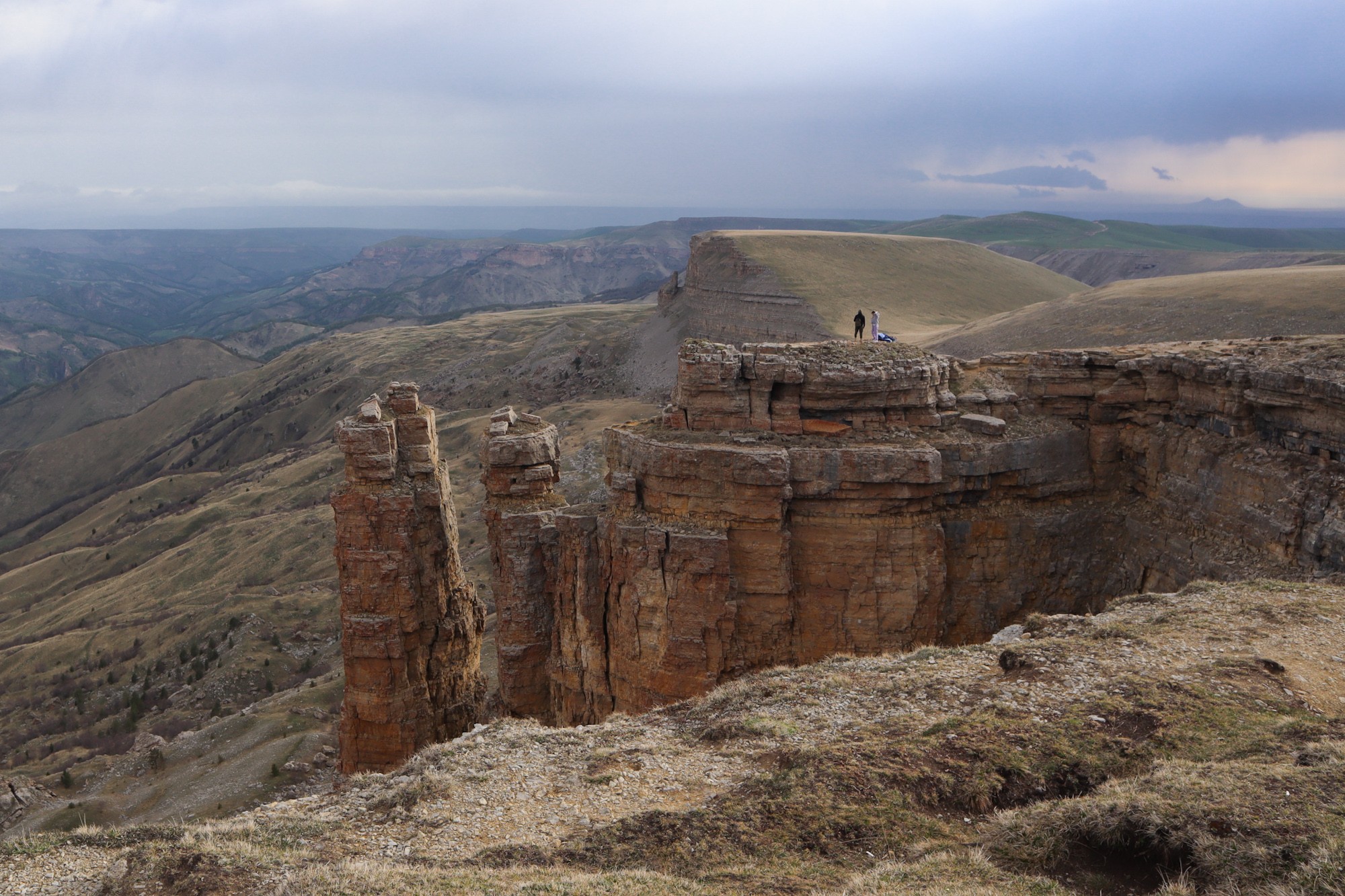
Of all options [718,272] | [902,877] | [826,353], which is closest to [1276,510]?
[826,353]

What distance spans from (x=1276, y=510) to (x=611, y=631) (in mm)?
16031

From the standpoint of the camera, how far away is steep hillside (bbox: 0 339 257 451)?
168 meters

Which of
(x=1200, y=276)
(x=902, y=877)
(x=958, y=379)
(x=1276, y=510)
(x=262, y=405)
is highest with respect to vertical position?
(x=1200, y=276)

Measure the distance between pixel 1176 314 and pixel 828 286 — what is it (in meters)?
41.6

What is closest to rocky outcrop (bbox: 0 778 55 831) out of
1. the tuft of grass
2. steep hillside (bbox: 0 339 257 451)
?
the tuft of grass

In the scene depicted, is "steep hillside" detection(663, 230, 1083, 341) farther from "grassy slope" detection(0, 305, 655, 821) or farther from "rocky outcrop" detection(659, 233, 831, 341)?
"grassy slope" detection(0, 305, 655, 821)

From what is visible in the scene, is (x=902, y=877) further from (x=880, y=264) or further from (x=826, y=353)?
(x=880, y=264)

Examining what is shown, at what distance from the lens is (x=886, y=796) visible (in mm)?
12008

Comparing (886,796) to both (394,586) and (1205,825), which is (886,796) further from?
(394,586)

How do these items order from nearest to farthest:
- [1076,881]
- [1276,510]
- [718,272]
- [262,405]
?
[1076,881] < [1276,510] < [718,272] < [262,405]

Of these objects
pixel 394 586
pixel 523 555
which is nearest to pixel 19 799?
pixel 394 586

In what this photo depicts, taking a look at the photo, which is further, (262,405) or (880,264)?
(262,405)

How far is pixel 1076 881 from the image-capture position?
9922 mm

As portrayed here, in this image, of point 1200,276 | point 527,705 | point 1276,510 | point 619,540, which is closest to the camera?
point 1276,510
